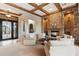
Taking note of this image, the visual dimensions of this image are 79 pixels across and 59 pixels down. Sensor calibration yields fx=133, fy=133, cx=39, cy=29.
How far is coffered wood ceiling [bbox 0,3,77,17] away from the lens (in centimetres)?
414

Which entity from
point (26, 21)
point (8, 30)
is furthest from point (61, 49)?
point (8, 30)

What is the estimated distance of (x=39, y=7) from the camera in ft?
14.1

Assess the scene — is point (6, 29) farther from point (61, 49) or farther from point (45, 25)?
point (61, 49)

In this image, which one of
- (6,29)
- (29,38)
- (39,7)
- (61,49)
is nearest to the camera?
(61,49)

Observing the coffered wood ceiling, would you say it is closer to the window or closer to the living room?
the living room

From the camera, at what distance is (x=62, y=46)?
13.7 feet

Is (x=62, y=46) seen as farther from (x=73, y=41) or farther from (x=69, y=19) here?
(x=69, y=19)

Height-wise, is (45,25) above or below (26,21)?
below

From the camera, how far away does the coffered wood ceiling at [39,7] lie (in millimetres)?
4145

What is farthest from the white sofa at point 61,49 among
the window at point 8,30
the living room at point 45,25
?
the window at point 8,30

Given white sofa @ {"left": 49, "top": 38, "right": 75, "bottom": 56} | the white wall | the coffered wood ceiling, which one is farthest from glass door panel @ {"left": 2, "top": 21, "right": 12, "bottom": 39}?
white sofa @ {"left": 49, "top": 38, "right": 75, "bottom": 56}

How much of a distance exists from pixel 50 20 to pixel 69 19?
635 mm

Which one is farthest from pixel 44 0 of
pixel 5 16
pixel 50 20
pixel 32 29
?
pixel 5 16

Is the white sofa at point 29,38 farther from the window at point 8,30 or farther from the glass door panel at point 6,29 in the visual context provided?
the glass door panel at point 6,29
